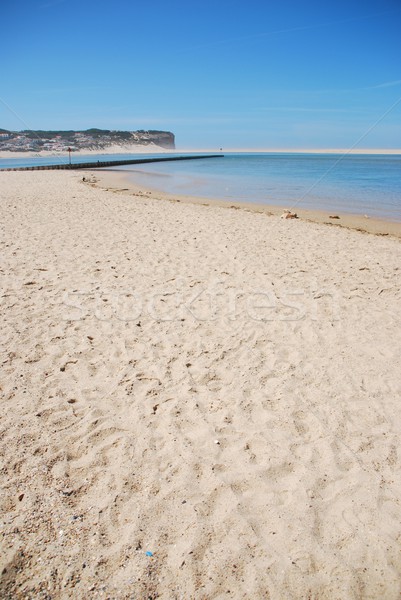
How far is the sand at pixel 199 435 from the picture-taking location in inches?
87.1

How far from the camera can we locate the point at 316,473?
2.84m

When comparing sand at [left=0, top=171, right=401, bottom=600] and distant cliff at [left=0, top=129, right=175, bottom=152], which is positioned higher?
distant cliff at [left=0, top=129, right=175, bottom=152]

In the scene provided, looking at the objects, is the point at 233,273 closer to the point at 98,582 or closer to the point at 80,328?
the point at 80,328

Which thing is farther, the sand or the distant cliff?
the distant cliff

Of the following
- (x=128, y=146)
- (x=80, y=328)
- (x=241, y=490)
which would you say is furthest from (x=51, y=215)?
(x=128, y=146)

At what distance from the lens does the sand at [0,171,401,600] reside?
2.21 meters

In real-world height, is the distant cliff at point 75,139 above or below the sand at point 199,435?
above

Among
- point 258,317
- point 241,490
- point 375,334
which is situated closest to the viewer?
point 241,490

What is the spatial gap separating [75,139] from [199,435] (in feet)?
520

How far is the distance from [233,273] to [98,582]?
555cm

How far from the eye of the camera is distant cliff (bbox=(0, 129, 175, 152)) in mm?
113669

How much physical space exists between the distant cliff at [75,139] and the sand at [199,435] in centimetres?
11988

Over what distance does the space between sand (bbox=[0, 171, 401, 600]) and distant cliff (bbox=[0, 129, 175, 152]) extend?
120m

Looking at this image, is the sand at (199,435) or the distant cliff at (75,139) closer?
the sand at (199,435)
